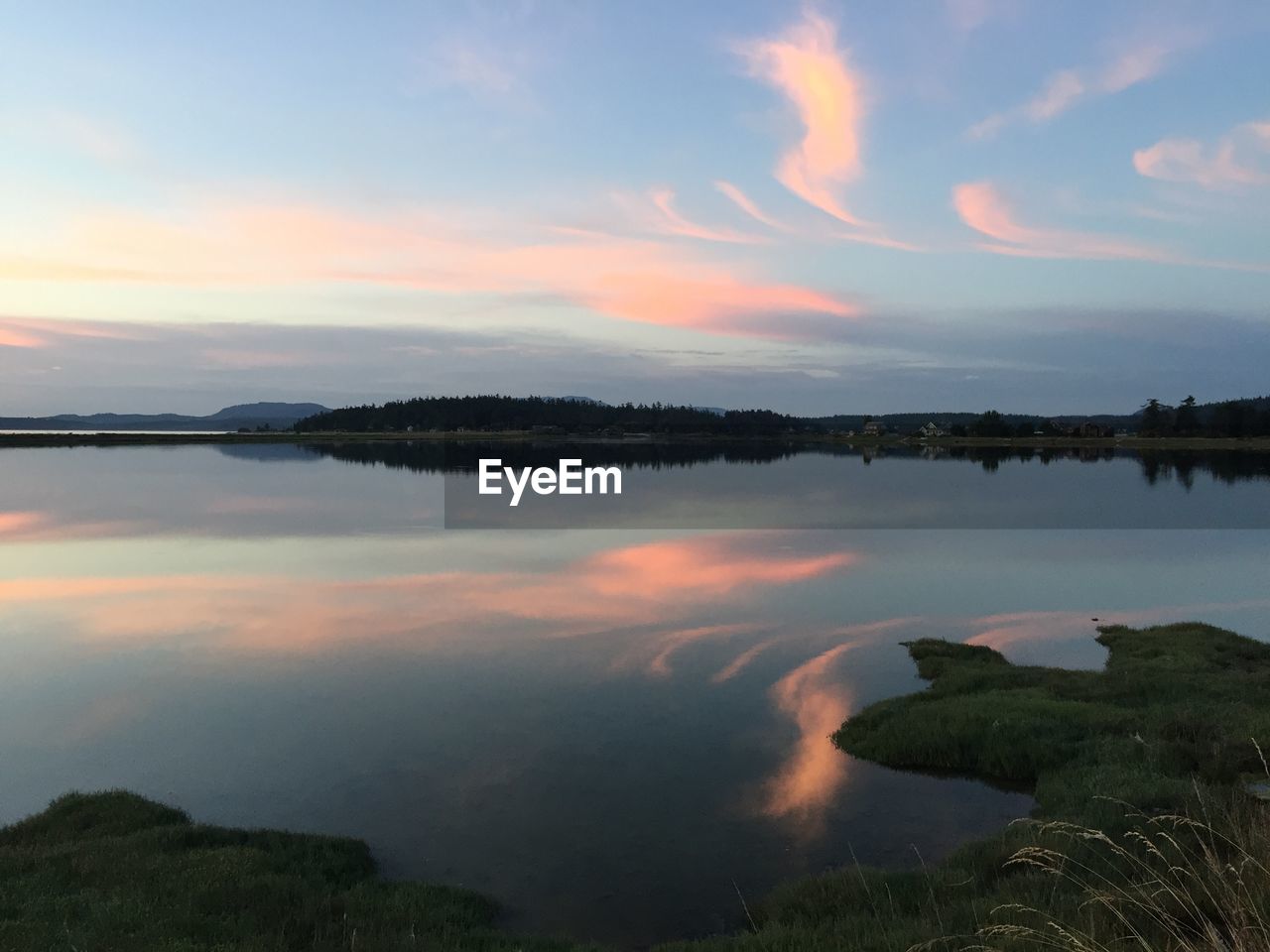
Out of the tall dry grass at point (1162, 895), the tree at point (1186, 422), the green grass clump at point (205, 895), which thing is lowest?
→ the green grass clump at point (205, 895)

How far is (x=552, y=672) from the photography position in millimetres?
21453

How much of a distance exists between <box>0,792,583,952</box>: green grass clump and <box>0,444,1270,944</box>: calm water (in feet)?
3.85

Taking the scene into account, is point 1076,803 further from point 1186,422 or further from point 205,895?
point 1186,422

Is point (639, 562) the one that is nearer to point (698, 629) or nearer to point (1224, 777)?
point (698, 629)

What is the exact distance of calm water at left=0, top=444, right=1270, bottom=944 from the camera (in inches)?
498

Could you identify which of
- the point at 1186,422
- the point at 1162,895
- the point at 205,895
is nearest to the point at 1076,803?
the point at 1162,895

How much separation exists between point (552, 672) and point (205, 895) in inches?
499

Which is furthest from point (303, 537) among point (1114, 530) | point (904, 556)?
point (1114, 530)

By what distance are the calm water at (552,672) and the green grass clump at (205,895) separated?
1.17m

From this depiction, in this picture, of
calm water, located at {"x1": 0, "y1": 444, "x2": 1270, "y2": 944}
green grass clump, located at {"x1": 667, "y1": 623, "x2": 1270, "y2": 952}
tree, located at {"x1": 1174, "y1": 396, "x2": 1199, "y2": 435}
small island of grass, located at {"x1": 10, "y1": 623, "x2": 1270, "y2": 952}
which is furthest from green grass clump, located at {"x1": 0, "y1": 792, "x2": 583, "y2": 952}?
tree, located at {"x1": 1174, "y1": 396, "x2": 1199, "y2": 435}

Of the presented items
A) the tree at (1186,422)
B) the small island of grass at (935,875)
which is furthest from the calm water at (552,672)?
the tree at (1186,422)

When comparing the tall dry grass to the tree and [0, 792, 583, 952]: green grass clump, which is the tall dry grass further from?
the tree

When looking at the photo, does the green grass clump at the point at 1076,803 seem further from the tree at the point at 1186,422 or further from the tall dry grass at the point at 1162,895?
the tree at the point at 1186,422

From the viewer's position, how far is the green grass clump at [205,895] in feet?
26.2
